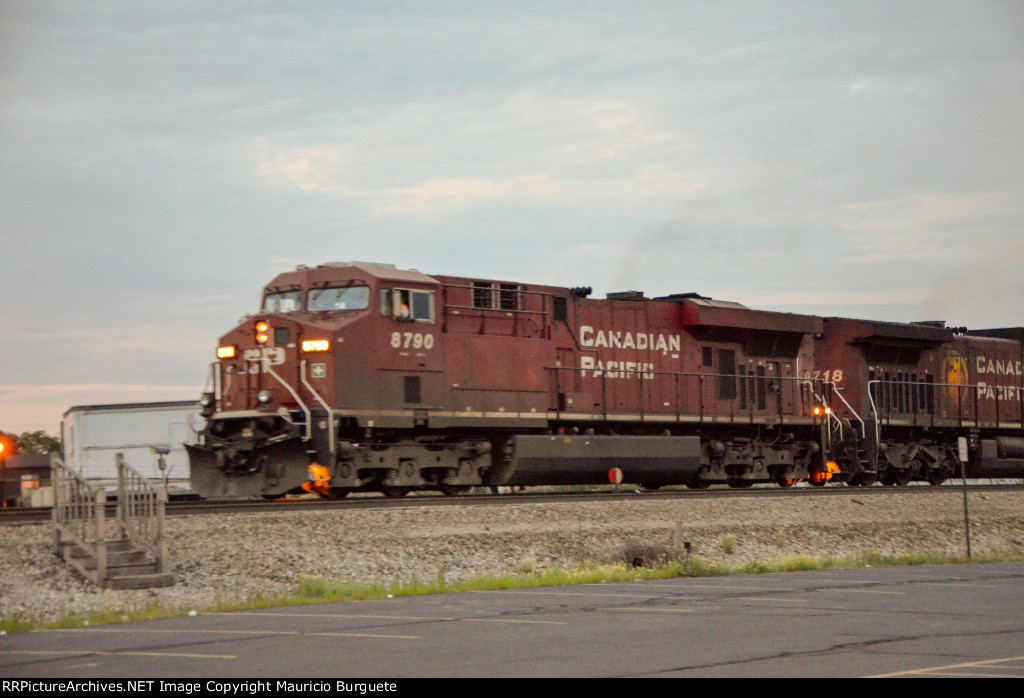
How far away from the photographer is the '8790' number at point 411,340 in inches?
761

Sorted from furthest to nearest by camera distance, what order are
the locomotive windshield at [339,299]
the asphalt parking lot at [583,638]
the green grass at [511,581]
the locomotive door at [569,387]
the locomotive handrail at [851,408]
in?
the locomotive handrail at [851,408] → the locomotive door at [569,387] → the locomotive windshield at [339,299] → the green grass at [511,581] → the asphalt parking lot at [583,638]

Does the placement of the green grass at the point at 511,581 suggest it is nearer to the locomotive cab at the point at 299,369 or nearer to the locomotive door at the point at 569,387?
the locomotive cab at the point at 299,369

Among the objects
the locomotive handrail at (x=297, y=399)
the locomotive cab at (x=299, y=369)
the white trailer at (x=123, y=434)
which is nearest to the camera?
the locomotive handrail at (x=297, y=399)

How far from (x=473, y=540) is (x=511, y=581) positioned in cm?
276

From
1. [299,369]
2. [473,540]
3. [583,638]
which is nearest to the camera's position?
[583,638]

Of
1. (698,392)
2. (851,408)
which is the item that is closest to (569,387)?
(698,392)

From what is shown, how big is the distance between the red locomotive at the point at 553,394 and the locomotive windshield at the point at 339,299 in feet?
0.10

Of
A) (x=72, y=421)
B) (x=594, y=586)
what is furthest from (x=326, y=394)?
(x=72, y=421)

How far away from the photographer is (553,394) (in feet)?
71.6

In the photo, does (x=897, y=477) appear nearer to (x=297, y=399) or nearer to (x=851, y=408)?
(x=851, y=408)

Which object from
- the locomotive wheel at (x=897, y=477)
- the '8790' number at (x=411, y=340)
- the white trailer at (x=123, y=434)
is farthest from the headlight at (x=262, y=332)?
the white trailer at (x=123, y=434)

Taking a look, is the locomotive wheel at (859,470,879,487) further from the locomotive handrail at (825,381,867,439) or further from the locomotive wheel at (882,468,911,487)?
the locomotive wheel at (882,468,911,487)

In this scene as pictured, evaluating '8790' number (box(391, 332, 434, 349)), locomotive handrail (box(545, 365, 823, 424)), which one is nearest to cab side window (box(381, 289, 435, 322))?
'8790' number (box(391, 332, 434, 349))

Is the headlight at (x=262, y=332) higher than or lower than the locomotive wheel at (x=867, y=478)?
higher
